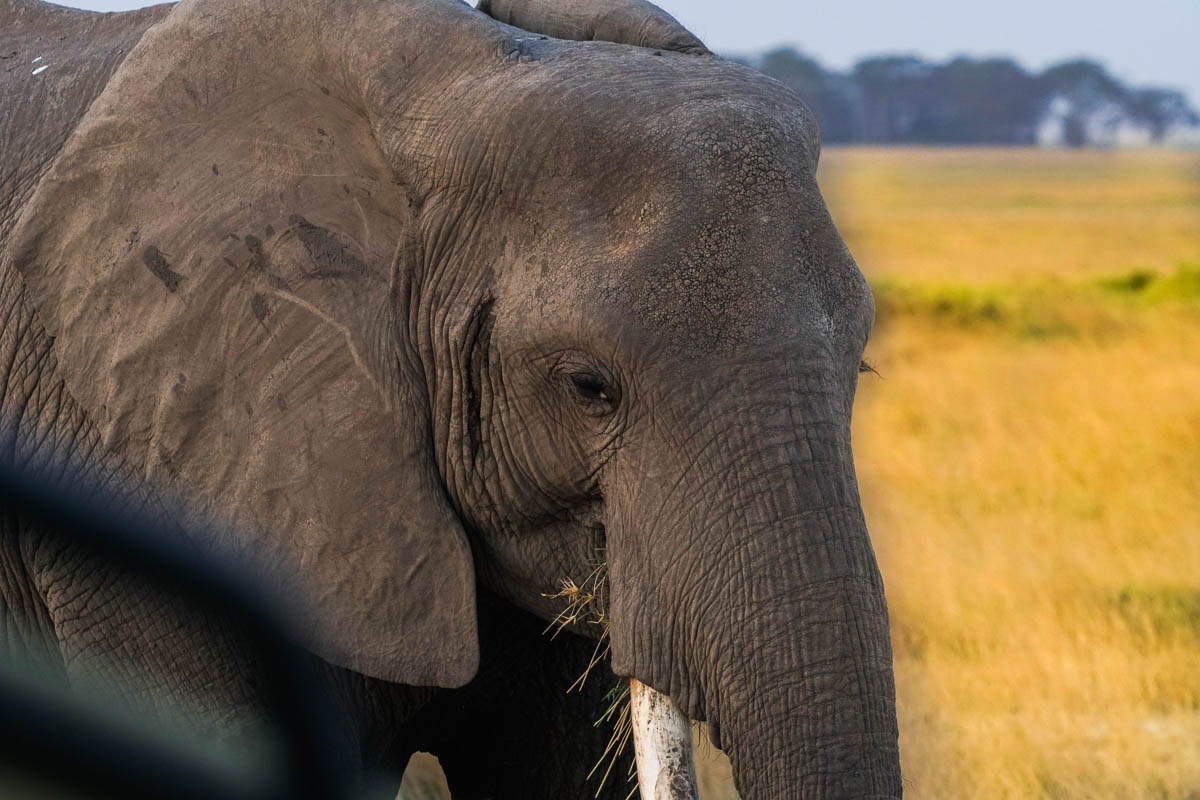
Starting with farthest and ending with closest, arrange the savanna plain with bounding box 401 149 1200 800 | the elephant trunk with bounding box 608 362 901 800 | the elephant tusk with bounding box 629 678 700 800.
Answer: the savanna plain with bounding box 401 149 1200 800
the elephant tusk with bounding box 629 678 700 800
the elephant trunk with bounding box 608 362 901 800

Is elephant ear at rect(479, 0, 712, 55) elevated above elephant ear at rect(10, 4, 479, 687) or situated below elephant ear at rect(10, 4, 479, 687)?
above

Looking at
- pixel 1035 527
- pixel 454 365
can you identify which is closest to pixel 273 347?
pixel 454 365

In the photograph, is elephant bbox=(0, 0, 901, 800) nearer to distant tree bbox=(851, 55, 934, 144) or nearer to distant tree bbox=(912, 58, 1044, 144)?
distant tree bbox=(851, 55, 934, 144)

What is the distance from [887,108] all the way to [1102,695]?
70.1 metres

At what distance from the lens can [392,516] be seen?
301 centimetres

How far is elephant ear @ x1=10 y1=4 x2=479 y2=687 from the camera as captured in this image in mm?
3018

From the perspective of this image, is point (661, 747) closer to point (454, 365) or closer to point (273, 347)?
point (454, 365)

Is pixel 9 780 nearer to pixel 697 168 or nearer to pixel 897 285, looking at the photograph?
pixel 697 168

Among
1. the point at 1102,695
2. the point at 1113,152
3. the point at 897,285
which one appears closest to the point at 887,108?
the point at 1113,152

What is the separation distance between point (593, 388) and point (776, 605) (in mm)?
481

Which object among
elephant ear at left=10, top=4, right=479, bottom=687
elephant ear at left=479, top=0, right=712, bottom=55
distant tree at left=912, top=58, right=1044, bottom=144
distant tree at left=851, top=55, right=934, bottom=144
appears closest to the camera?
elephant ear at left=10, top=4, right=479, bottom=687

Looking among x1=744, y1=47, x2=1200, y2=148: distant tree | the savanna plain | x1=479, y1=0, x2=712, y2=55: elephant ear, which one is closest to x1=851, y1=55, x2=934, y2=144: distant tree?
x1=744, y1=47, x2=1200, y2=148: distant tree

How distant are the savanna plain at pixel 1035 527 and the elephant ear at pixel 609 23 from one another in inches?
16.7

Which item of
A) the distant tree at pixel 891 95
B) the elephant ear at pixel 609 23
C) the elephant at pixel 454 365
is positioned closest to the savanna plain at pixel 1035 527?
the elephant ear at pixel 609 23
